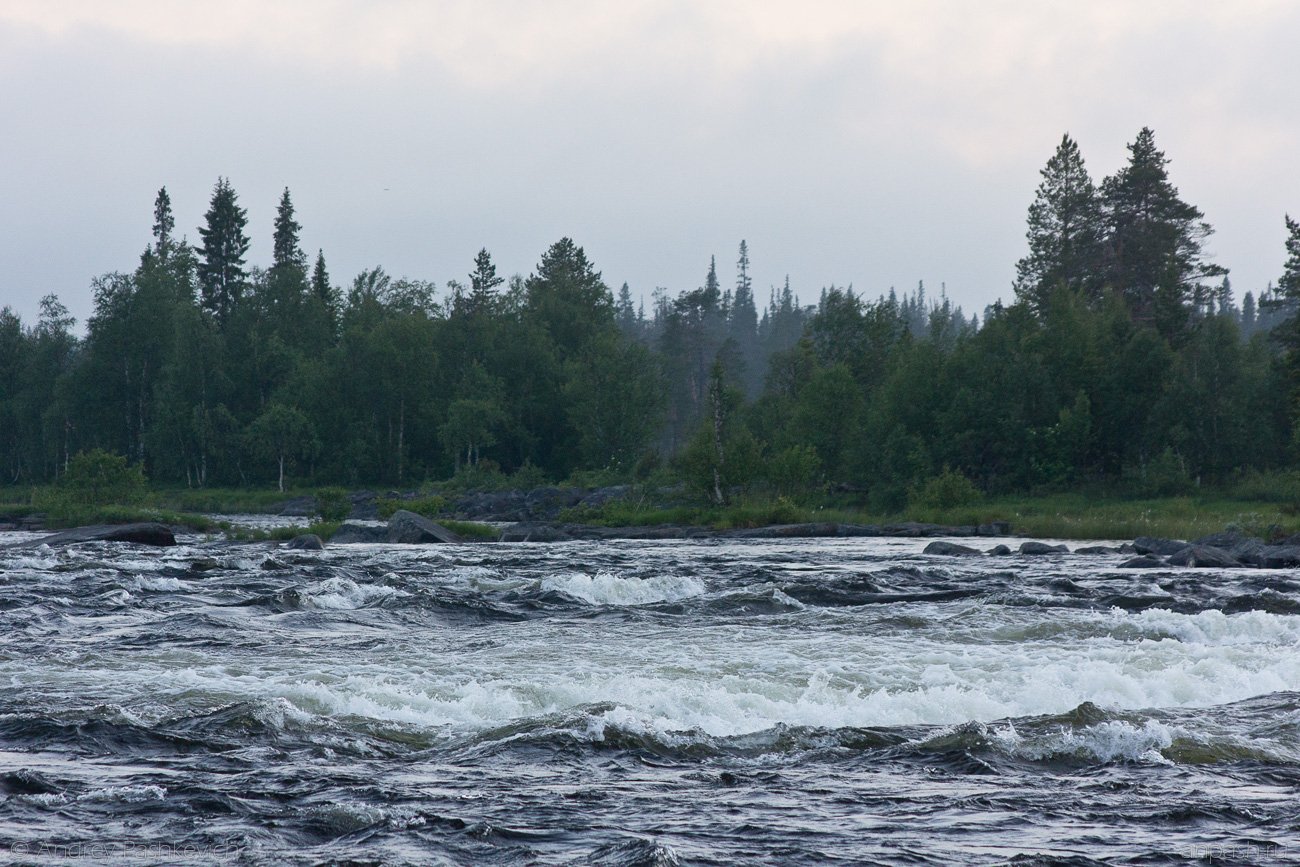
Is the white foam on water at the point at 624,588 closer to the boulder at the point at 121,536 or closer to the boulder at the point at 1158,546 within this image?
the boulder at the point at 1158,546

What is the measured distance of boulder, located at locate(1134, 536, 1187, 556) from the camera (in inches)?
1145

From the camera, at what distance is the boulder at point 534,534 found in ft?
125

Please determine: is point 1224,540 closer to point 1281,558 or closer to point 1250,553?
point 1250,553

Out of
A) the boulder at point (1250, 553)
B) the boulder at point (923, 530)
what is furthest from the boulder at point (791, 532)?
the boulder at point (1250, 553)

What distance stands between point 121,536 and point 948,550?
76.8ft

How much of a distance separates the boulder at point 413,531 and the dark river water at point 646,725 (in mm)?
14214

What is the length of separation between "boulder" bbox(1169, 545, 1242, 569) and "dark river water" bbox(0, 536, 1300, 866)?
6.98 meters

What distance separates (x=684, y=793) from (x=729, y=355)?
104142 mm

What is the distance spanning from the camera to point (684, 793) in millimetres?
7613

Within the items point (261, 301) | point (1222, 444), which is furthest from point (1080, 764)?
point (261, 301)

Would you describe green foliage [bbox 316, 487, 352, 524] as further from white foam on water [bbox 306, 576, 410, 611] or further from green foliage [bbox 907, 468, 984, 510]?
green foliage [bbox 907, 468, 984, 510]

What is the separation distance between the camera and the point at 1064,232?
7156 centimetres

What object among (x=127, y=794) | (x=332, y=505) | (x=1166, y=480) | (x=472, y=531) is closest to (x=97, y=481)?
(x=332, y=505)

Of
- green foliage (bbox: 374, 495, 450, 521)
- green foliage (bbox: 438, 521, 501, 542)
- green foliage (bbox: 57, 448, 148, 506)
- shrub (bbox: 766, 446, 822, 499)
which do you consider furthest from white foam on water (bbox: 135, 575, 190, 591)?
shrub (bbox: 766, 446, 822, 499)
